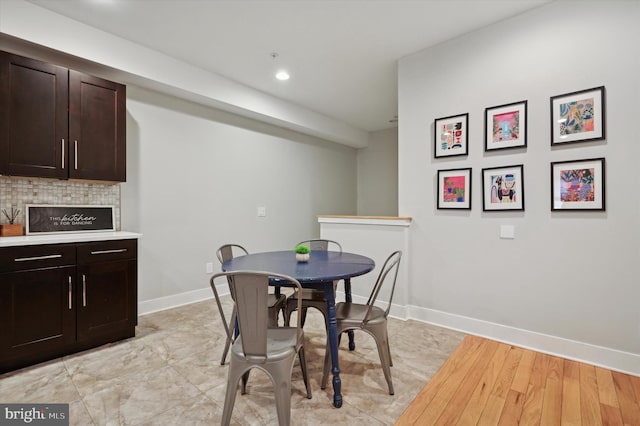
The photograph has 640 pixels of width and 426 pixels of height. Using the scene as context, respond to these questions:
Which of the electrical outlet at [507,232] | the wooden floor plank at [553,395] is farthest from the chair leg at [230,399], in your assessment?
the electrical outlet at [507,232]

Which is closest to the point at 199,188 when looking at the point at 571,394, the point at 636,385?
the point at 571,394

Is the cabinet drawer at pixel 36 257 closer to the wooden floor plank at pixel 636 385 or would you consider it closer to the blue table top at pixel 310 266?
the blue table top at pixel 310 266

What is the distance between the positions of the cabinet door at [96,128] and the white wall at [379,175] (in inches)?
181

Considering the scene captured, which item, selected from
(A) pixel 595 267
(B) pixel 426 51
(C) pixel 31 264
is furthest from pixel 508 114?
(C) pixel 31 264

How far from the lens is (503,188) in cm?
267

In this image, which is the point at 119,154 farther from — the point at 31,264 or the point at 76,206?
the point at 31,264

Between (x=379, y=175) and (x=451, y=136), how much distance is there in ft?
11.0

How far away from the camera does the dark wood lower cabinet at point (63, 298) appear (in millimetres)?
2125

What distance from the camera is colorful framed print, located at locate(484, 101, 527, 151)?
257cm

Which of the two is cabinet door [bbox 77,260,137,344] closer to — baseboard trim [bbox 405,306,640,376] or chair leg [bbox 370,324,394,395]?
chair leg [bbox 370,324,394,395]

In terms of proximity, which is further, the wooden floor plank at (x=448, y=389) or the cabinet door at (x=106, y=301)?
the cabinet door at (x=106, y=301)

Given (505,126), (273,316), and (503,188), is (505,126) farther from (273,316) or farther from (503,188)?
(273,316)

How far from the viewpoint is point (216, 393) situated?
6.25 ft

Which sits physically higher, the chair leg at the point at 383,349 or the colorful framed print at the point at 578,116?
the colorful framed print at the point at 578,116
